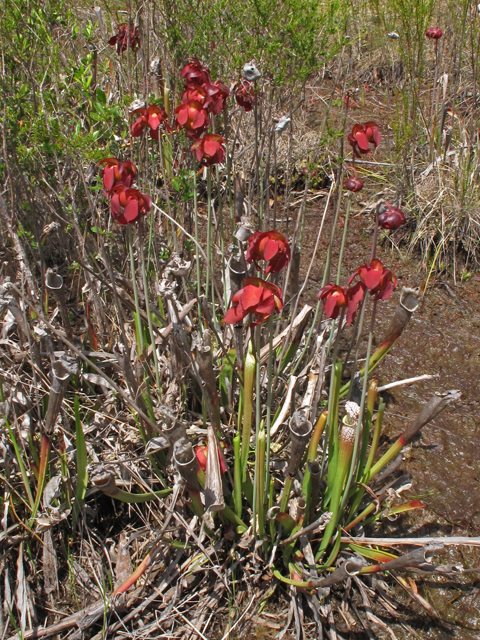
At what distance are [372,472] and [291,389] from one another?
39 cm

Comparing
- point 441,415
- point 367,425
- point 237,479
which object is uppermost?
point 367,425

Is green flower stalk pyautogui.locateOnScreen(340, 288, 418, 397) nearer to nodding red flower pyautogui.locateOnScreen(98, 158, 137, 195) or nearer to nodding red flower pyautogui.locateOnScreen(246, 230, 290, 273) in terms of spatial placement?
nodding red flower pyautogui.locateOnScreen(246, 230, 290, 273)

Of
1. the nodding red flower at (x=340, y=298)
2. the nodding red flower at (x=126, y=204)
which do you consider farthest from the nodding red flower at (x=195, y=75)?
the nodding red flower at (x=340, y=298)

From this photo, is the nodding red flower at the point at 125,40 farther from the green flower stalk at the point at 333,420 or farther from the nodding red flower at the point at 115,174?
the green flower stalk at the point at 333,420

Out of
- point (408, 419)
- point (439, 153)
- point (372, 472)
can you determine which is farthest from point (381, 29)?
point (372, 472)

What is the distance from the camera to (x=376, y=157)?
4184 mm

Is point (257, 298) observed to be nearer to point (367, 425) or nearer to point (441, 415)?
point (367, 425)

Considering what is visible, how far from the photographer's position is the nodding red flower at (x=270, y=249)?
109cm

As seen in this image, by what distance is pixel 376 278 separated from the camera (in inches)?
47.3

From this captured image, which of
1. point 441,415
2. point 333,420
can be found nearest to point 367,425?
point 333,420

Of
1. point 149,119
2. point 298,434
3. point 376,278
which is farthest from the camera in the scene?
point 149,119

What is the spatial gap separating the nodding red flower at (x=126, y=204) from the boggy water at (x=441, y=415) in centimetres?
135

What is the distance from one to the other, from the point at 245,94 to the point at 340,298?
3.74 ft

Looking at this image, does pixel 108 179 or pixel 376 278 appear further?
pixel 108 179
